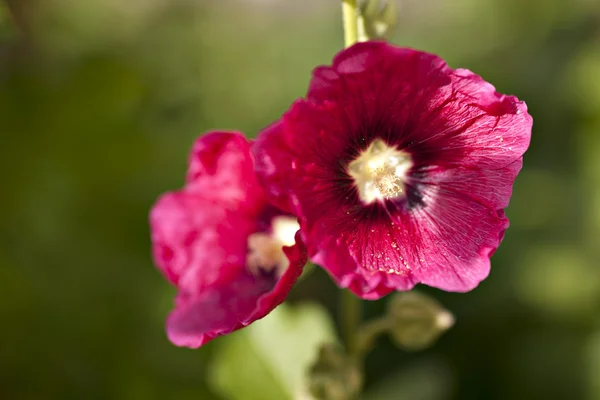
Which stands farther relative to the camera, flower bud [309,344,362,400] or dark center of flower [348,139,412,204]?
flower bud [309,344,362,400]

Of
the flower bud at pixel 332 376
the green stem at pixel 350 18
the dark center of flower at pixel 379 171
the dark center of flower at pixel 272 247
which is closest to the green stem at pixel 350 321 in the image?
the flower bud at pixel 332 376

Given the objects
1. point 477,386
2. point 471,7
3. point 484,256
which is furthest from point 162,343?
point 471,7

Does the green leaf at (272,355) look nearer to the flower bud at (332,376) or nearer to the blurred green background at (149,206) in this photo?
the blurred green background at (149,206)

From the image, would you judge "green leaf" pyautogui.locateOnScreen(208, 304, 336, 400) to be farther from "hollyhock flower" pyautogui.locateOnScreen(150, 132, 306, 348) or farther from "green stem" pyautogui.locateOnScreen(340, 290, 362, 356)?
"hollyhock flower" pyautogui.locateOnScreen(150, 132, 306, 348)

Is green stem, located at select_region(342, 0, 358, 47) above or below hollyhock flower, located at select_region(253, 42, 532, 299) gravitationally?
above

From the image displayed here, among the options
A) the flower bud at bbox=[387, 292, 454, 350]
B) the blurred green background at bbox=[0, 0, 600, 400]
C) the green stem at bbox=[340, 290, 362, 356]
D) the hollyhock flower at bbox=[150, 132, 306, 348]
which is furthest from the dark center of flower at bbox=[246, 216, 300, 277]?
the blurred green background at bbox=[0, 0, 600, 400]

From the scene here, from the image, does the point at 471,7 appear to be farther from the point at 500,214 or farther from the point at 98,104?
the point at 500,214

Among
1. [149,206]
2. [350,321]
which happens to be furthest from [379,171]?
[149,206]
